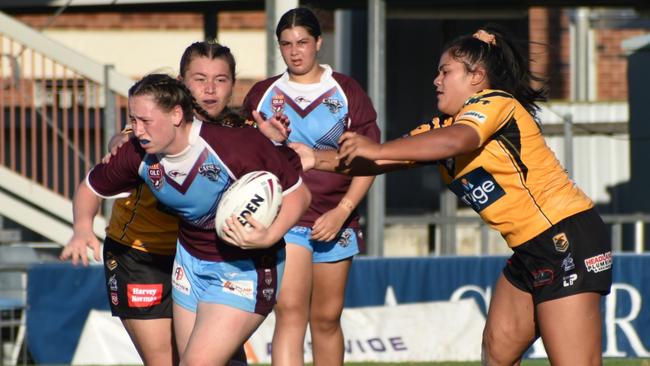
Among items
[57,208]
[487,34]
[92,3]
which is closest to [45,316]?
[57,208]

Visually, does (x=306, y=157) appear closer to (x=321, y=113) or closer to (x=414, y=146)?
(x=414, y=146)

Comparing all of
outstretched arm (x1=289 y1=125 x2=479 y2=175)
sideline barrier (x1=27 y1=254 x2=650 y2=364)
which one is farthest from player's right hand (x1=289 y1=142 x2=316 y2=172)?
sideline barrier (x1=27 y1=254 x2=650 y2=364)

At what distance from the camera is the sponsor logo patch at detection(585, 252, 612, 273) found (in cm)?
564

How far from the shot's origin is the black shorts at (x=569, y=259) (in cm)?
562

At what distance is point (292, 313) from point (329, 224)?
1.71 feet

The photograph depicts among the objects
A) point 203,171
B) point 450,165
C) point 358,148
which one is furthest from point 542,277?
point 203,171

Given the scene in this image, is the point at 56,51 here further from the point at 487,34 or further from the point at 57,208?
the point at 487,34

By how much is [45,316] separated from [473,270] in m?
3.69

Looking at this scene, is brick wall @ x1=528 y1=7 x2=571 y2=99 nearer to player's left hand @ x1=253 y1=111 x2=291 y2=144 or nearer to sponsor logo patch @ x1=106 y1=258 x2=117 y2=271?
sponsor logo patch @ x1=106 y1=258 x2=117 y2=271

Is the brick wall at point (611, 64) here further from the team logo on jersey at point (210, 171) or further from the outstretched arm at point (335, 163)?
the team logo on jersey at point (210, 171)

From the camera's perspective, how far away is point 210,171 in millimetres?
5387

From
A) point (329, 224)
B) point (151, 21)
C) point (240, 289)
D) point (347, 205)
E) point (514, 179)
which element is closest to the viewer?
point (240, 289)

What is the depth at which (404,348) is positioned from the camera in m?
10.7

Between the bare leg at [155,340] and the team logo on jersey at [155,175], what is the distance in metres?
0.99
